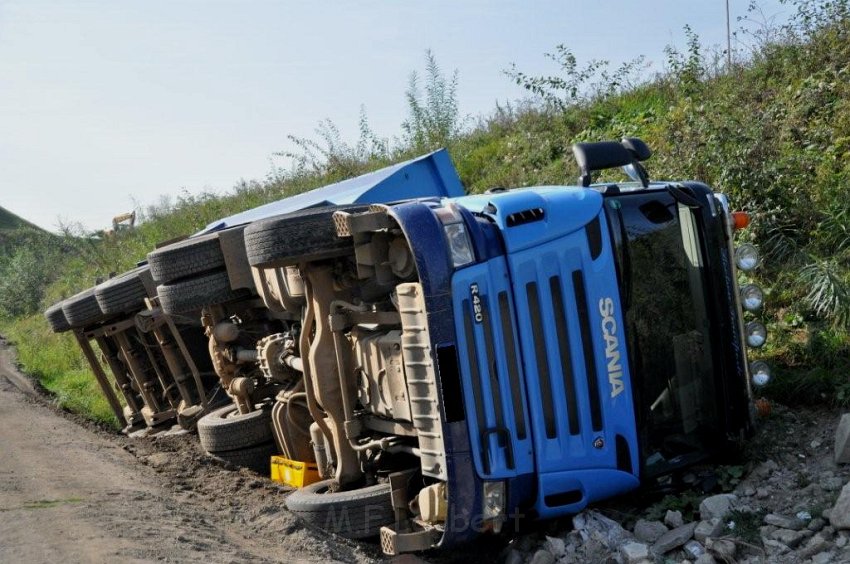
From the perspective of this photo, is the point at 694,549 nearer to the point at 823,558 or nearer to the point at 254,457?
the point at 823,558

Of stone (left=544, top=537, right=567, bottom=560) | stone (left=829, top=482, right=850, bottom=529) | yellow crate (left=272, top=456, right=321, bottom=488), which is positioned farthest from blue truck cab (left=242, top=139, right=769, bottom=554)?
stone (left=829, top=482, right=850, bottom=529)

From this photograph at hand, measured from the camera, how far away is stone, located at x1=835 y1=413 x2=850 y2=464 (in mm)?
4547

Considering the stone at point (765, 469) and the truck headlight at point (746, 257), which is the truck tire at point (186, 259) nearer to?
the truck headlight at point (746, 257)

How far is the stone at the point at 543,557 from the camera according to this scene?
4273mm

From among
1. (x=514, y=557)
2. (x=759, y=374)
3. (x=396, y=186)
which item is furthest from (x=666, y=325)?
(x=396, y=186)

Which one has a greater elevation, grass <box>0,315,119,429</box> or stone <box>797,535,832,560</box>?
grass <box>0,315,119,429</box>

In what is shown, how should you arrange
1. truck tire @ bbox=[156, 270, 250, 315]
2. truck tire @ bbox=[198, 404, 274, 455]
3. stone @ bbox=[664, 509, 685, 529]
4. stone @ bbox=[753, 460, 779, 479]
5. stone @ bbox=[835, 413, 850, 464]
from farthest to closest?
truck tire @ bbox=[198, 404, 274, 455], truck tire @ bbox=[156, 270, 250, 315], stone @ bbox=[753, 460, 779, 479], stone @ bbox=[835, 413, 850, 464], stone @ bbox=[664, 509, 685, 529]

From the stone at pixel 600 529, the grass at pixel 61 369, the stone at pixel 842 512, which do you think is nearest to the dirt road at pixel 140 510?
the stone at pixel 600 529

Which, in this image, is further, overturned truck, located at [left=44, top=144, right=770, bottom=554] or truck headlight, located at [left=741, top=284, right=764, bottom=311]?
truck headlight, located at [left=741, top=284, right=764, bottom=311]

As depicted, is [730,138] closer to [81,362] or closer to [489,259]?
[489,259]

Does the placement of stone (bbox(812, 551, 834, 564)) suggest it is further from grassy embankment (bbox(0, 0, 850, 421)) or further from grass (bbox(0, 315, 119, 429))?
grass (bbox(0, 315, 119, 429))

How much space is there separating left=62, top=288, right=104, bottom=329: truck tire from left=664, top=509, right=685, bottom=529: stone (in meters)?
5.53

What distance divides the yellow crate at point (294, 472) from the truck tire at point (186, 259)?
1.27m

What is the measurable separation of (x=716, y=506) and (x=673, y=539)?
1.04 ft
